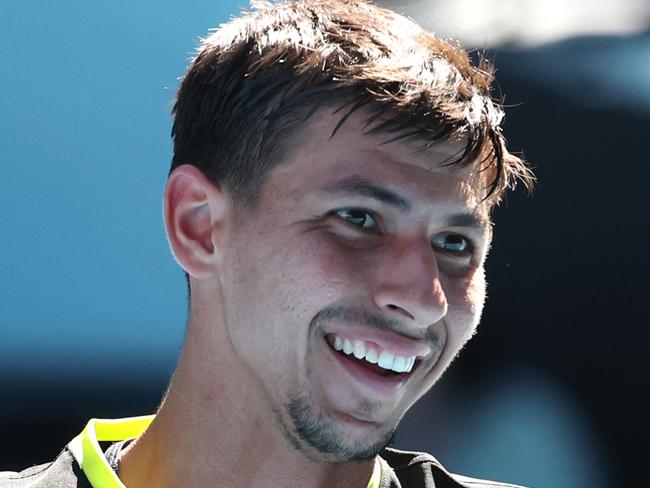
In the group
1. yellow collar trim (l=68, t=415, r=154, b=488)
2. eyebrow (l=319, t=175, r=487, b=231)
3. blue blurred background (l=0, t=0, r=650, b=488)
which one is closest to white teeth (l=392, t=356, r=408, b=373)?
eyebrow (l=319, t=175, r=487, b=231)

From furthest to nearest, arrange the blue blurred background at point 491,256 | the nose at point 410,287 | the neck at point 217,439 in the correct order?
1. the blue blurred background at point 491,256
2. the neck at point 217,439
3. the nose at point 410,287

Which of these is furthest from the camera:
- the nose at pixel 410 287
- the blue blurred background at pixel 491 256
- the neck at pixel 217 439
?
the blue blurred background at pixel 491 256

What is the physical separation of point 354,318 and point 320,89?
0.37 m

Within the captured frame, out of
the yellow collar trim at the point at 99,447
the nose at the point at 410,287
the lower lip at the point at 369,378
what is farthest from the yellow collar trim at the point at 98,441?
the nose at the point at 410,287

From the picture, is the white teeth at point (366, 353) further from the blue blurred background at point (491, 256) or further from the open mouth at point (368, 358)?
the blue blurred background at point (491, 256)

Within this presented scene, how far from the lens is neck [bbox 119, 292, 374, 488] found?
1761 millimetres

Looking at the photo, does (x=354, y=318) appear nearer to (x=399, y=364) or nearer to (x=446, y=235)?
(x=399, y=364)

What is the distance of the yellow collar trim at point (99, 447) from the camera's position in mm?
1807

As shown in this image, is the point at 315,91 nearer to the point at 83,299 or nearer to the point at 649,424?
Result: the point at 83,299

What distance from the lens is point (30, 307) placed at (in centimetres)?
215

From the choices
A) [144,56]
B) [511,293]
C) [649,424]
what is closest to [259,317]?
[144,56]

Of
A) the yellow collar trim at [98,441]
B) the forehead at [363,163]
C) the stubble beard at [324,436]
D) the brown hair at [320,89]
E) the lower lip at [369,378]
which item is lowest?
the yellow collar trim at [98,441]

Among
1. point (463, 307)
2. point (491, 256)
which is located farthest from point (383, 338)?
point (491, 256)

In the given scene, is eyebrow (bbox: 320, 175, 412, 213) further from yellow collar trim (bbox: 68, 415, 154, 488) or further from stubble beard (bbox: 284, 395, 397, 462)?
yellow collar trim (bbox: 68, 415, 154, 488)
